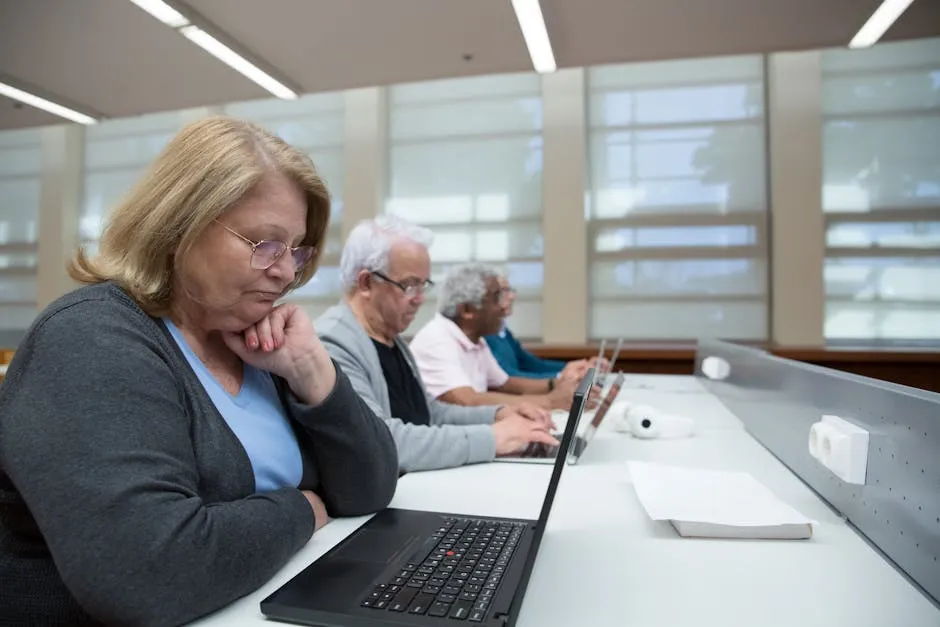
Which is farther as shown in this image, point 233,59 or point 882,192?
point 882,192

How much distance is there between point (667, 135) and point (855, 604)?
17.6 feet

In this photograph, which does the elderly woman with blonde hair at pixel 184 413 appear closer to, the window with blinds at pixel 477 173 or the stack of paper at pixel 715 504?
the stack of paper at pixel 715 504

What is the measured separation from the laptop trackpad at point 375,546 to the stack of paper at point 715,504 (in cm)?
44

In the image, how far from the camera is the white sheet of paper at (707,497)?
105 cm

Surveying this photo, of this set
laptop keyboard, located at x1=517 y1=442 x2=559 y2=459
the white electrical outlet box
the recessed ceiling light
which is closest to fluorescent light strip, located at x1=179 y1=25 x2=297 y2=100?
the recessed ceiling light

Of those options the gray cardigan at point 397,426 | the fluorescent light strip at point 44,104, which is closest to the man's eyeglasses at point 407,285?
the gray cardigan at point 397,426

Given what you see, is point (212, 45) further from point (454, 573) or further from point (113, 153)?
point (113, 153)

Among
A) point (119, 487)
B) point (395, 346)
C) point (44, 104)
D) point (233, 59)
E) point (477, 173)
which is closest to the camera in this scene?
point (119, 487)

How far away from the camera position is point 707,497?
118 cm

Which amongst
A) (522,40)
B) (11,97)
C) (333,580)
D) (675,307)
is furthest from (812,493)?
(11,97)

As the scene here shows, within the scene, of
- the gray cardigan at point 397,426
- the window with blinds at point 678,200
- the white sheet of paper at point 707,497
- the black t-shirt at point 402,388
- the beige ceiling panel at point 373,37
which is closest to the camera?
the white sheet of paper at point 707,497

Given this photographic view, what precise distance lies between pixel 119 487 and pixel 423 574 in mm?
387

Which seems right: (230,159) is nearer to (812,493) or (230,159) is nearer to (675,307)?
(812,493)

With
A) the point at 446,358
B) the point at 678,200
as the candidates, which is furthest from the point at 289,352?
the point at 678,200
